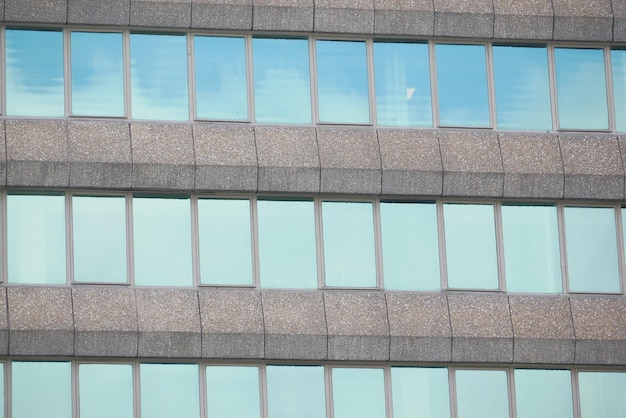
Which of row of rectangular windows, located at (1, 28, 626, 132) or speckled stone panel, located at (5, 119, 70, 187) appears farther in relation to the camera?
row of rectangular windows, located at (1, 28, 626, 132)

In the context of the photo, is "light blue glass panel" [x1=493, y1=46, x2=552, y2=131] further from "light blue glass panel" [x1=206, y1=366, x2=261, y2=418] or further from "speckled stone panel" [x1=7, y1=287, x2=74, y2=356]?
"speckled stone panel" [x1=7, y1=287, x2=74, y2=356]

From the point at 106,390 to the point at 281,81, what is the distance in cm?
687

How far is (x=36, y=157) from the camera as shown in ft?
108

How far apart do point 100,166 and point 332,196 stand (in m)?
4.47

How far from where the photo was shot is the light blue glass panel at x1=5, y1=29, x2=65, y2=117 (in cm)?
3372

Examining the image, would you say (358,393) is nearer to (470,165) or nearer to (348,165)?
(348,165)

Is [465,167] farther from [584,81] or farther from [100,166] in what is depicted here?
[100,166]

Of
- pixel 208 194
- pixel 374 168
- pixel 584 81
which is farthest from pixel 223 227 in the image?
pixel 584 81

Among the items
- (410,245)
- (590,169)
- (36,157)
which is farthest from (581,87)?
(36,157)

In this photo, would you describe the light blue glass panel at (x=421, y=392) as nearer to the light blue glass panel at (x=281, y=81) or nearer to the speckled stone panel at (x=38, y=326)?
the light blue glass panel at (x=281, y=81)

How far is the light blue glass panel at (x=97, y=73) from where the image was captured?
3384cm

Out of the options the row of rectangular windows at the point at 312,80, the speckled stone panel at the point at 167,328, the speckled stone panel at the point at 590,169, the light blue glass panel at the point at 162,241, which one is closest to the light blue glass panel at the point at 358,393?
the speckled stone panel at the point at 167,328

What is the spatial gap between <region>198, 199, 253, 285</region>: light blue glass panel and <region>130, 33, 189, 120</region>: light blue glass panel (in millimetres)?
1899

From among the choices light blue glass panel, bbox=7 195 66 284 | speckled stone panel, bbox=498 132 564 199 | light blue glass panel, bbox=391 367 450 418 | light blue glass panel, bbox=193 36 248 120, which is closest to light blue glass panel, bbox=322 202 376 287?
light blue glass panel, bbox=391 367 450 418
